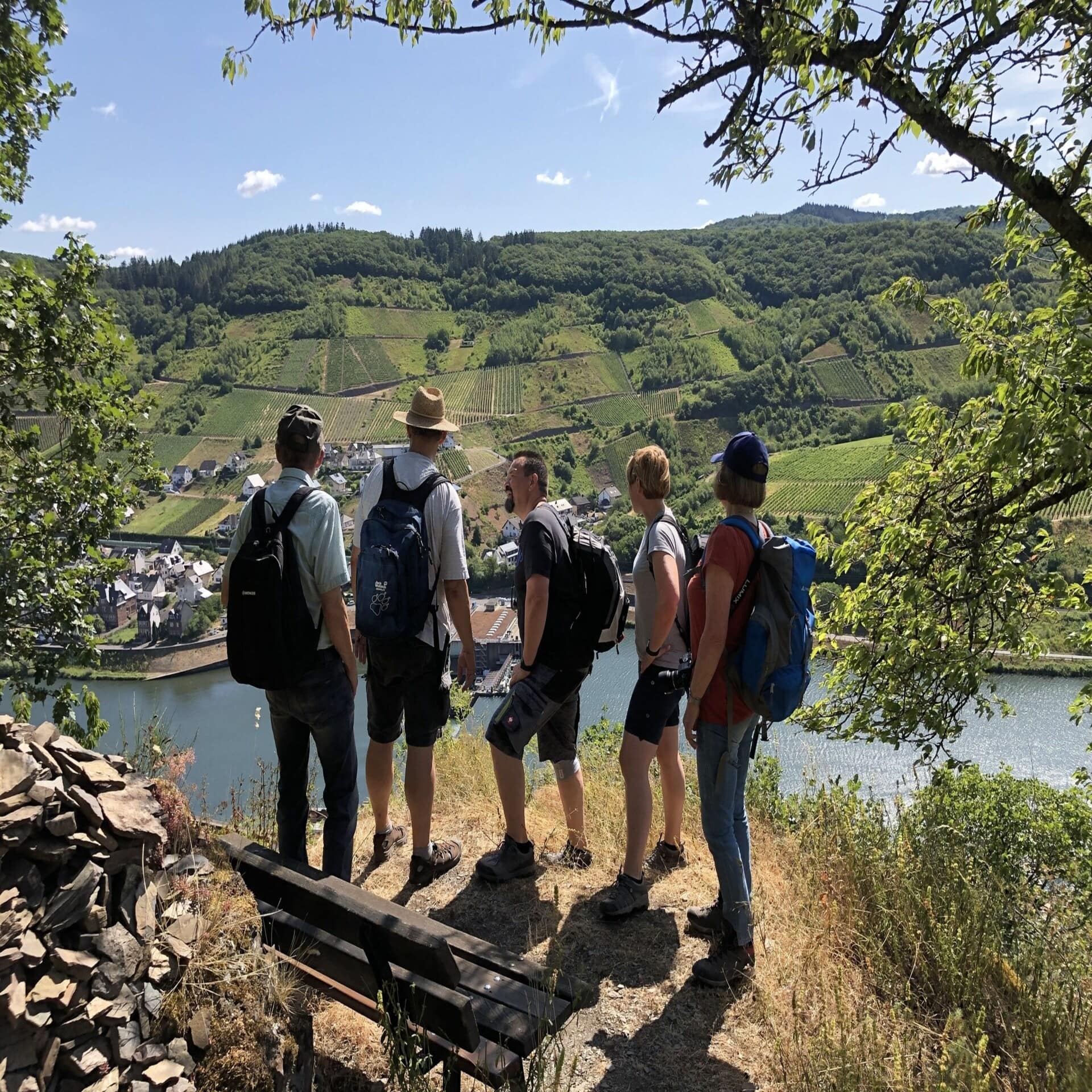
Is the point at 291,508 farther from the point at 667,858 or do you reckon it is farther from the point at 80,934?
the point at 667,858

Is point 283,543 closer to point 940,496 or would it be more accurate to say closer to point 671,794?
point 671,794

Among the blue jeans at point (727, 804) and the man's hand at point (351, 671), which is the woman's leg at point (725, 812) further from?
the man's hand at point (351, 671)

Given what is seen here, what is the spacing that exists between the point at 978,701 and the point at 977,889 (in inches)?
94.4

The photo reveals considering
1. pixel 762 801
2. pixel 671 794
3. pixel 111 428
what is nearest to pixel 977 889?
pixel 671 794

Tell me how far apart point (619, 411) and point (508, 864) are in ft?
333

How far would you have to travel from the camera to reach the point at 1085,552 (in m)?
38.1

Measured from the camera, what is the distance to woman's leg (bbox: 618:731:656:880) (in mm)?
2764

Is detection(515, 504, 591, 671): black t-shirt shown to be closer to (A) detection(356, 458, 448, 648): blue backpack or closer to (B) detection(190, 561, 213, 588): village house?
(A) detection(356, 458, 448, 648): blue backpack

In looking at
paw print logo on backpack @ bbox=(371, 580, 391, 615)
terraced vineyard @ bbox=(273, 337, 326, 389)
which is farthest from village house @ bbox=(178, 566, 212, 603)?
terraced vineyard @ bbox=(273, 337, 326, 389)

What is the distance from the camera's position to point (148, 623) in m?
51.3

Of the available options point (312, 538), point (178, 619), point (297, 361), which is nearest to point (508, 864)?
point (312, 538)

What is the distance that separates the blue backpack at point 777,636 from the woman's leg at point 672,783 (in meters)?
0.68

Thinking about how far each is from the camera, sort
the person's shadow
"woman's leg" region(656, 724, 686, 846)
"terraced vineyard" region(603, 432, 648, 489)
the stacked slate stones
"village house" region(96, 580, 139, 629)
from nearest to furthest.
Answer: the stacked slate stones < the person's shadow < "woman's leg" region(656, 724, 686, 846) < "village house" region(96, 580, 139, 629) < "terraced vineyard" region(603, 432, 648, 489)

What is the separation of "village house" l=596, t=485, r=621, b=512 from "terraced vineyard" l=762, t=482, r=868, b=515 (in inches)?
689
